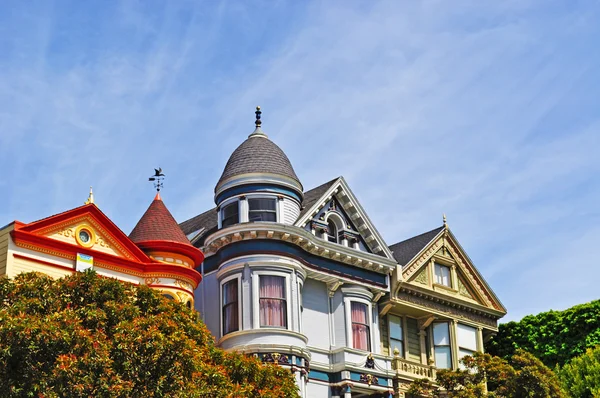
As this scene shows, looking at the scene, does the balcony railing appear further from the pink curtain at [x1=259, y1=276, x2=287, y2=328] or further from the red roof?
the red roof

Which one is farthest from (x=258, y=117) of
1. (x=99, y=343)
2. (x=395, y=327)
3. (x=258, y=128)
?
(x=99, y=343)

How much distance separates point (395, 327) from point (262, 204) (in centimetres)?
886

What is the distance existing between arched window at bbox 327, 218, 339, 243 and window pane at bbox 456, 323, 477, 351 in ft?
26.0

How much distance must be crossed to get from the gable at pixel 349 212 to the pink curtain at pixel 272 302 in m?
4.30

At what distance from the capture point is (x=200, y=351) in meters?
26.8

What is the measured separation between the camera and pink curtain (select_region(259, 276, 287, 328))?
3741 cm

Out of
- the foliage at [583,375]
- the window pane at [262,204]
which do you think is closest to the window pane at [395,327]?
the window pane at [262,204]

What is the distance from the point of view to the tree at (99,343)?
78.9 ft

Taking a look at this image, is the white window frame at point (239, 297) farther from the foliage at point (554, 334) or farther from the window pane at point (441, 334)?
the foliage at point (554, 334)

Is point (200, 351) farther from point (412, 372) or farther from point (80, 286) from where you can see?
point (412, 372)

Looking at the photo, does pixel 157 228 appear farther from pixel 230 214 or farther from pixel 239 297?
pixel 230 214

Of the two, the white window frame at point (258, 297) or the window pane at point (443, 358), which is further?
the window pane at point (443, 358)

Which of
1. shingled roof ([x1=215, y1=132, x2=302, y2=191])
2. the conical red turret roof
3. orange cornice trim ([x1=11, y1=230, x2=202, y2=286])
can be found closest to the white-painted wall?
shingled roof ([x1=215, y1=132, x2=302, y2=191])

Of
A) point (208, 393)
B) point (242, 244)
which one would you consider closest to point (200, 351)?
point (208, 393)
